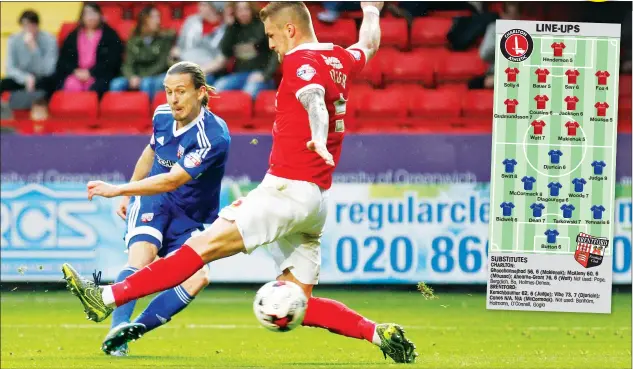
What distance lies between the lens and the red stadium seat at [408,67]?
23.6ft

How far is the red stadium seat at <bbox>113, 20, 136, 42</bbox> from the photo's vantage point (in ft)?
23.2

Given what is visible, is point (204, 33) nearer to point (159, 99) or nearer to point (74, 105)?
point (159, 99)

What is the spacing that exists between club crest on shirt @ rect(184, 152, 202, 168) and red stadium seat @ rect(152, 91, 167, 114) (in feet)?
2.27

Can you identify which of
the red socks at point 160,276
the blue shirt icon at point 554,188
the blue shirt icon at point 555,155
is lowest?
the red socks at point 160,276

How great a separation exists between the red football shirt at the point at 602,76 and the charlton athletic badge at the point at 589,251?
0.99 metres

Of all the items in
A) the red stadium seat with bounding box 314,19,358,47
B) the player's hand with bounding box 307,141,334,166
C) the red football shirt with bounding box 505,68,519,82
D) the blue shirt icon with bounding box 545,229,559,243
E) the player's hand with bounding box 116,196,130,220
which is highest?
the red stadium seat with bounding box 314,19,358,47

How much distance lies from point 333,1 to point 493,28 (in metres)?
1.10

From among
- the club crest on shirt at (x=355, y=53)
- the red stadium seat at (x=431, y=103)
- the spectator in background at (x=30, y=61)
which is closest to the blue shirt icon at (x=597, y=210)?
the red stadium seat at (x=431, y=103)

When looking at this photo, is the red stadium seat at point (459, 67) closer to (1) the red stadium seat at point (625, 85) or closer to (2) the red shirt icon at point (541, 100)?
(2) the red shirt icon at point (541, 100)

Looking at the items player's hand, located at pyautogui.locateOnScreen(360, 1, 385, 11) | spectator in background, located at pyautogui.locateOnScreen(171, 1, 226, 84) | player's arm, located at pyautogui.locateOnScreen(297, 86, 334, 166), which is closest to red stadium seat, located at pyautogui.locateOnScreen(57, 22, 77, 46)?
spectator in background, located at pyautogui.locateOnScreen(171, 1, 226, 84)

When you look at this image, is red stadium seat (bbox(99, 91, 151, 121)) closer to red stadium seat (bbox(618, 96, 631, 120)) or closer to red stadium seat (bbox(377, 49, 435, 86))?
red stadium seat (bbox(377, 49, 435, 86))

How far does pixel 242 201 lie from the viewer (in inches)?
212

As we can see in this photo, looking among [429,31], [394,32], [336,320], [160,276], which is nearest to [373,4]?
[394,32]

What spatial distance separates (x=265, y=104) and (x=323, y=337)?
71.1 inches
